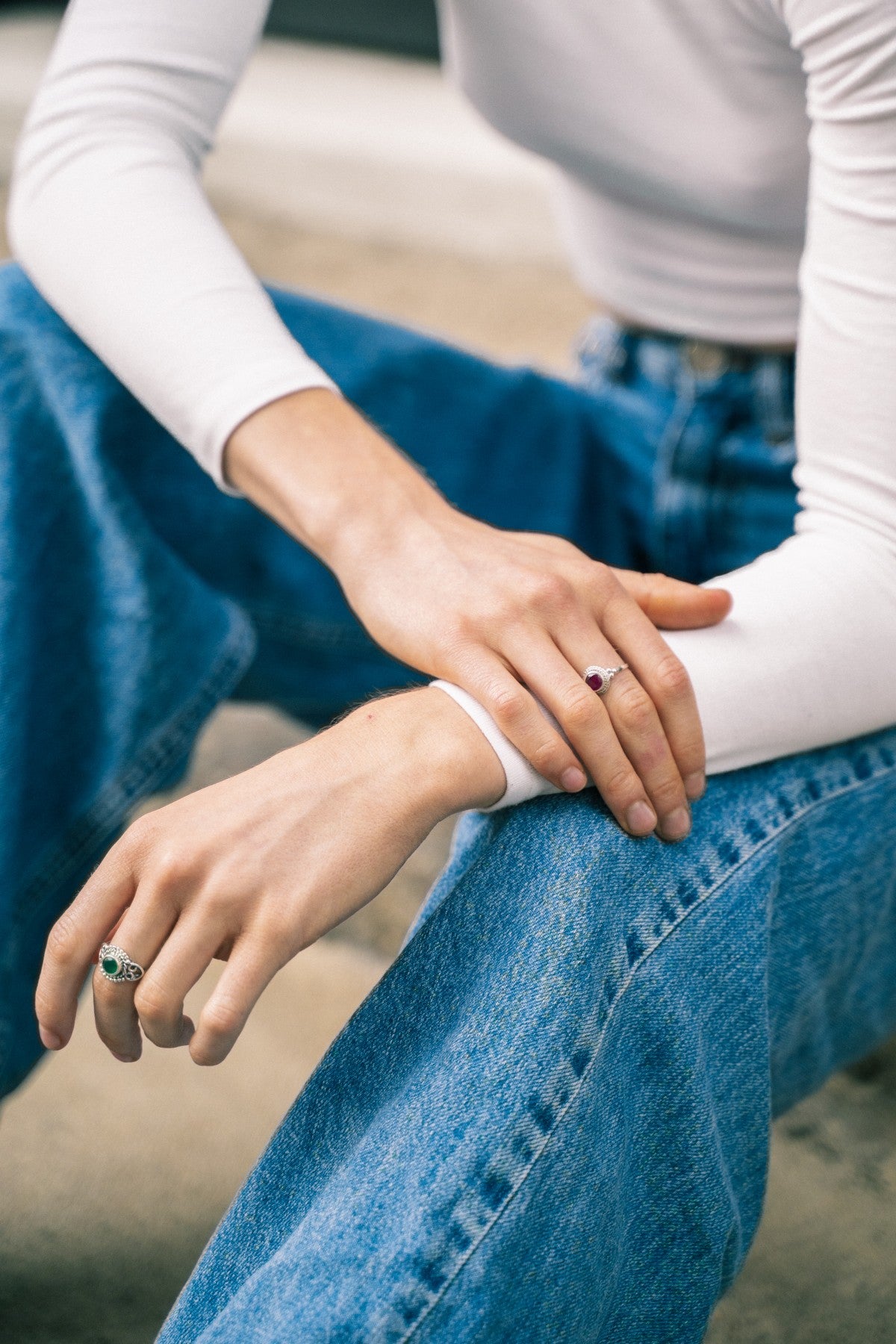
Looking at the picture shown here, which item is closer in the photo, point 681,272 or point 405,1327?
point 405,1327

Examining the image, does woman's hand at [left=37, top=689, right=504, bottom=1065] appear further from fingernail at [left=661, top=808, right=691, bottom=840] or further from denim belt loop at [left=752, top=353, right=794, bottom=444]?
denim belt loop at [left=752, top=353, right=794, bottom=444]

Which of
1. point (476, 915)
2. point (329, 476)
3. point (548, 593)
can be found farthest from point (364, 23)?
point (476, 915)

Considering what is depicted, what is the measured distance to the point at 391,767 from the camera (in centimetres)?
53

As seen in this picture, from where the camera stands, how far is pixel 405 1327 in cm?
44

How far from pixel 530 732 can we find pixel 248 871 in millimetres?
138

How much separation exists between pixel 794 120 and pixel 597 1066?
586 millimetres

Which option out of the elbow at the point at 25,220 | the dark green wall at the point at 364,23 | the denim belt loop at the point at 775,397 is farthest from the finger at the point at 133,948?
the dark green wall at the point at 364,23

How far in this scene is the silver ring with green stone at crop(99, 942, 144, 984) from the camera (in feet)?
1.67

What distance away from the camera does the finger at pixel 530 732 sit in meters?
0.54

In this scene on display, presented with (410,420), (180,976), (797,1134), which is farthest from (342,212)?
(180,976)

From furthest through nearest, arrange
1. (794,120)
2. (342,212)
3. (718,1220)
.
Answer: (342,212)
(794,120)
(718,1220)

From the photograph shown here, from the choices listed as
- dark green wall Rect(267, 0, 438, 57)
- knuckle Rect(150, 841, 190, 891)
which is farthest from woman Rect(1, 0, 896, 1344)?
dark green wall Rect(267, 0, 438, 57)

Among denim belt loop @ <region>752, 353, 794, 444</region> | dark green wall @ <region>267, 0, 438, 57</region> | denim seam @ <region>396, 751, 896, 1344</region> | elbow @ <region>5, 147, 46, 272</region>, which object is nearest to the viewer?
denim seam @ <region>396, 751, 896, 1344</region>

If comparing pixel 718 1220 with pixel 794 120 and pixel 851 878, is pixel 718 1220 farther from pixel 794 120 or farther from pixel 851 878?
pixel 794 120
